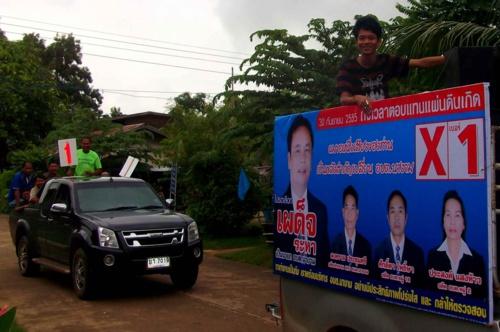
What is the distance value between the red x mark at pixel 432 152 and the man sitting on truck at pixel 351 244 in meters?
0.59

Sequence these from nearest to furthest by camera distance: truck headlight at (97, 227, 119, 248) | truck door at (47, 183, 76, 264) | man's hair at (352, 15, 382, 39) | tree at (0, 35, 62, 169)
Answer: man's hair at (352, 15, 382, 39)
truck headlight at (97, 227, 119, 248)
truck door at (47, 183, 76, 264)
tree at (0, 35, 62, 169)

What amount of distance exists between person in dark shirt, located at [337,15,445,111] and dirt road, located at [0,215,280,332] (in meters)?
3.87

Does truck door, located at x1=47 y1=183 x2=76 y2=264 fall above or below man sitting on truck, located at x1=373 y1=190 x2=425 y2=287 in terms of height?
below

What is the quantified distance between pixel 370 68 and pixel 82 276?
20.4 feet

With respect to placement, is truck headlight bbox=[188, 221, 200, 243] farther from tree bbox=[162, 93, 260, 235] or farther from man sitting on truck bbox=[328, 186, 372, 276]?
tree bbox=[162, 93, 260, 235]

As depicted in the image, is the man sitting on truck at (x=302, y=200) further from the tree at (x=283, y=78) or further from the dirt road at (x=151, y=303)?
the tree at (x=283, y=78)

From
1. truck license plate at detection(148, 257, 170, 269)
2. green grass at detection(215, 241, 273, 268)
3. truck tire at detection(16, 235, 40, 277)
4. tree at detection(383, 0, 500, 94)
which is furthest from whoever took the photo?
green grass at detection(215, 241, 273, 268)

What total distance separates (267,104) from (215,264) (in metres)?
3.35

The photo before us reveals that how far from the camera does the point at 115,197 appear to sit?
10258mm

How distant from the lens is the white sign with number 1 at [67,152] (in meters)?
14.1

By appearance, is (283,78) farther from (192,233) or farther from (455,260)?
(455,260)

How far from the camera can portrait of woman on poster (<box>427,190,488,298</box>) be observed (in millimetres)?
2934

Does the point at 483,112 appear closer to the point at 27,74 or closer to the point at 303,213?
the point at 303,213

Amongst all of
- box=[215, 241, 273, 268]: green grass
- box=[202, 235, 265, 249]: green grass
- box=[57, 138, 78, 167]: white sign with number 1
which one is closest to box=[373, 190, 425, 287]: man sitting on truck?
box=[215, 241, 273, 268]: green grass
